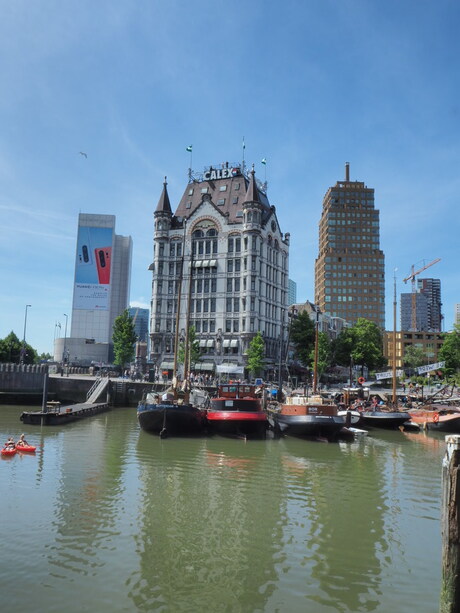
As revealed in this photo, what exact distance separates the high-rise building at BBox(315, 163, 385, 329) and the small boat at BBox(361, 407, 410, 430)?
126000 mm

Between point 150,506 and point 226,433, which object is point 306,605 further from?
point 226,433

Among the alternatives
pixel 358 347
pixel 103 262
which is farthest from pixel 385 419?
pixel 103 262

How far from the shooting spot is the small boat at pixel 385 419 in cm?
4550

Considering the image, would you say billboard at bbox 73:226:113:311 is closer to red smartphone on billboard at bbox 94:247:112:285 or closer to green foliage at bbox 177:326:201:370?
red smartphone on billboard at bbox 94:247:112:285

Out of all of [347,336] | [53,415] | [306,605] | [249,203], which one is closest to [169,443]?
[53,415]

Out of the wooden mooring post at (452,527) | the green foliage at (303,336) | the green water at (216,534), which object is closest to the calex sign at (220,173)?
the green foliage at (303,336)

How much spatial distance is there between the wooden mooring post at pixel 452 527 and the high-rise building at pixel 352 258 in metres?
165

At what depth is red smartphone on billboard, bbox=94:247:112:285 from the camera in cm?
13750

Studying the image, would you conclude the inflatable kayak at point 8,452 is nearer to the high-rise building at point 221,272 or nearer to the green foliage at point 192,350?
the green foliage at point 192,350

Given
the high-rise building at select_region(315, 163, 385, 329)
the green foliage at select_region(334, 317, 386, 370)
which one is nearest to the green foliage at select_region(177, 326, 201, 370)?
the green foliage at select_region(334, 317, 386, 370)

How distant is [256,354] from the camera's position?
81.6 metres

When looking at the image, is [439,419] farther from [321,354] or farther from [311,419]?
[321,354]

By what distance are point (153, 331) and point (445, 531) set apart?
87.5m

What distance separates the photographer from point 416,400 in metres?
62.6
